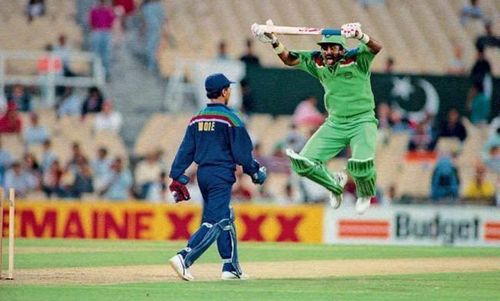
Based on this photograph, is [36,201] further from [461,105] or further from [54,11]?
[461,105]

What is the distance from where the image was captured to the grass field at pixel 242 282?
11703 mm

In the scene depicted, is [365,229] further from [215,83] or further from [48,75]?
[215,83]

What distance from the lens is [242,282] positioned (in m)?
13.1

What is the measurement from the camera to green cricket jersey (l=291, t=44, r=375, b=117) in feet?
47.0

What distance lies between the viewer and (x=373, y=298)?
11.6 meters

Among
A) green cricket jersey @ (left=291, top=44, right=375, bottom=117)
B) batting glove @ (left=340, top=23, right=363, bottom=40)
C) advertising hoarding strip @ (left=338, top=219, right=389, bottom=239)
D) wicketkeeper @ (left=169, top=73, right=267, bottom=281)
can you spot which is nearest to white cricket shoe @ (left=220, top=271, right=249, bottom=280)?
wicketkeeper @ (left=169, top=73, right=267, bottom=281)

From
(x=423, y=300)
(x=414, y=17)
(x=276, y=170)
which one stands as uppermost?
(x=414, y=17)

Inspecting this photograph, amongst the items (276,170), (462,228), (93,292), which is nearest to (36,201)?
(276,170)

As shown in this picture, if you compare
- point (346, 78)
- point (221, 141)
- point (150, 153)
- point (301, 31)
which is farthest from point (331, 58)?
point (150, 153)

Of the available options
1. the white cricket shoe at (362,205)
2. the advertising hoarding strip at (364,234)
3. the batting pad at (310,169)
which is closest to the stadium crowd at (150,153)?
the advertising hoarding strip at (364,234)

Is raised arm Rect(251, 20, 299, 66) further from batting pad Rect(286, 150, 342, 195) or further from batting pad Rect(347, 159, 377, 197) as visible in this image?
batting pad Rect(347, 159, 377, 197)

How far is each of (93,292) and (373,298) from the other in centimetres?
233

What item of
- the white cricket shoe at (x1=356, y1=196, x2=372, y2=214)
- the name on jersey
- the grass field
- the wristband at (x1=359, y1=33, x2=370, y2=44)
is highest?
the wristband at (x1=359, y1=33, x2=370, y2=44)

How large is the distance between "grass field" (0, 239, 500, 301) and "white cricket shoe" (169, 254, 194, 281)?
90 mm
